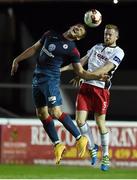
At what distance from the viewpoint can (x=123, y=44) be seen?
2350 cm

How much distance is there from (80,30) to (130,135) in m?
5.55

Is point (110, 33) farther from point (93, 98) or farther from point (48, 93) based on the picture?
point (48, 93)

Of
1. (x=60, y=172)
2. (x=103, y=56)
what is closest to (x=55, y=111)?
(x=103, y=56)

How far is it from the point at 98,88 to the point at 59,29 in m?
9.28

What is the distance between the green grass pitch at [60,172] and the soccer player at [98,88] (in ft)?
3.12

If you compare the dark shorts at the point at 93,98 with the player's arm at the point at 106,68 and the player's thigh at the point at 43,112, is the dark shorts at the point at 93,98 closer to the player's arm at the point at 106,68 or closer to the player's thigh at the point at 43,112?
the player's arm at the point at 106,68

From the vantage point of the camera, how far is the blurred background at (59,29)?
2173 centimetres

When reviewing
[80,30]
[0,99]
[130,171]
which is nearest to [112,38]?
[80,30]

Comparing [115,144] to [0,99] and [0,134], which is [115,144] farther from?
[0,99]

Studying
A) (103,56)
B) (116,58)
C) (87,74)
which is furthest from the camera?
(103,56)

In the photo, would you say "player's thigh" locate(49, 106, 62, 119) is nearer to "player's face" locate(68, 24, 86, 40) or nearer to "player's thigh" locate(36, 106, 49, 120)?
"player's thigh" locate(36, 106, 49, 120)

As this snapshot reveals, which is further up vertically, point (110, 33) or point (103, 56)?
point (110, 33)

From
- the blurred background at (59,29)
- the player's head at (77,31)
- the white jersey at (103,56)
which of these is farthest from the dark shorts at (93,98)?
the blurred background at (59,29)

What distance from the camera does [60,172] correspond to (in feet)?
54.0
